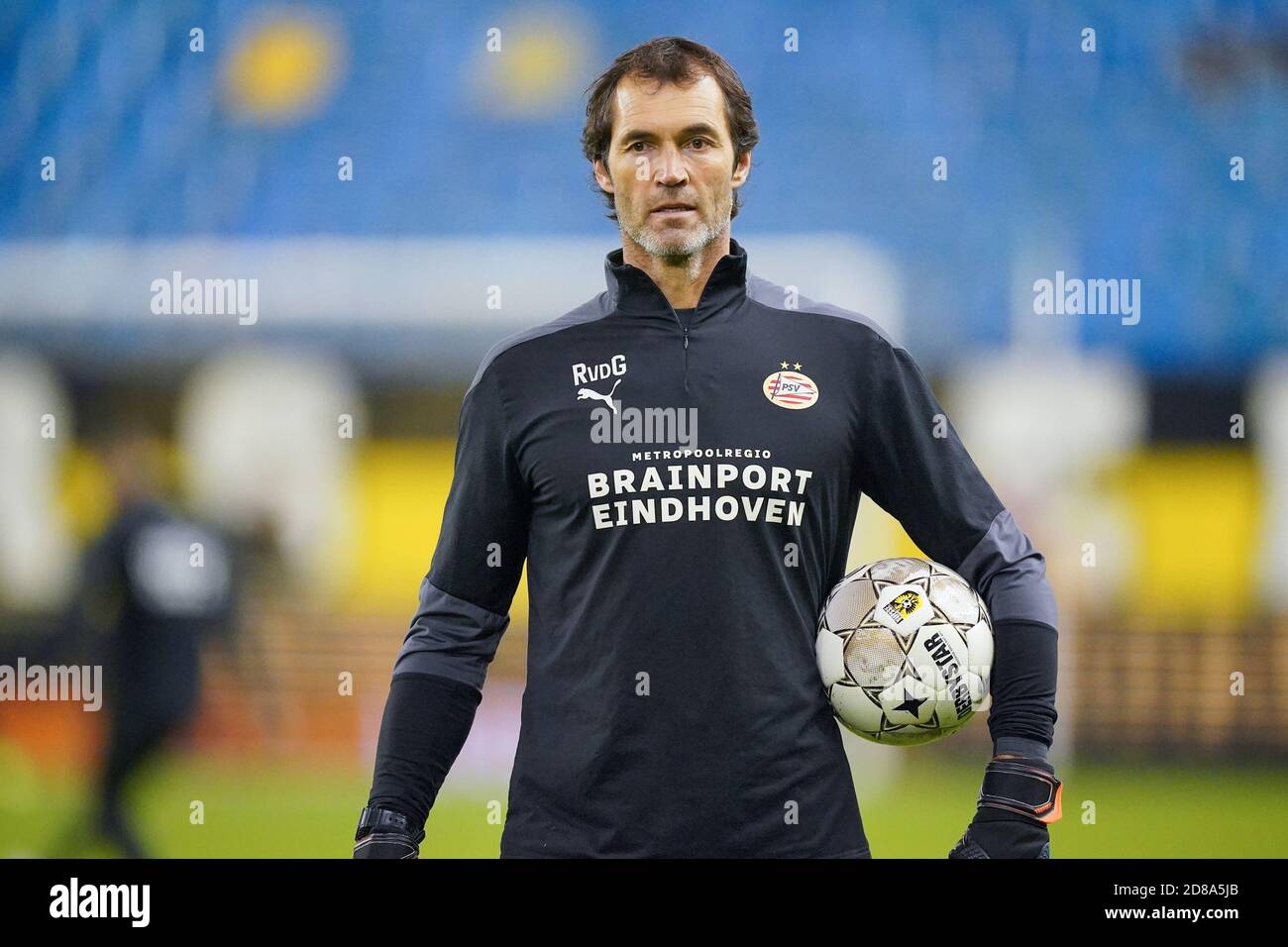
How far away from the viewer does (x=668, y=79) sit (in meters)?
2.36

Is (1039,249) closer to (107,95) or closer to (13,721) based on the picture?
(107,95)

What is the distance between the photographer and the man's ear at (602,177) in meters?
2.49

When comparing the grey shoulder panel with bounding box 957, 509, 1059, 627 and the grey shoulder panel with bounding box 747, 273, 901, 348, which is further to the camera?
the grey shoulder panel with bounding box 747, 273, 901, 348

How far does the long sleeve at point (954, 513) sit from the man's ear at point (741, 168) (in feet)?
1.35

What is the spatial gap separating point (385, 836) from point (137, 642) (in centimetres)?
346

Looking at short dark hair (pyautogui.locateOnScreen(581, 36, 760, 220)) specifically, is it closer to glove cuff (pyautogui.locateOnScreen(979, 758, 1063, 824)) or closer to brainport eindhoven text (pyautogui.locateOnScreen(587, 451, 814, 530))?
brainport eindhoven text (pyautogui.locateOnScreen(587, 451, 814, 530))

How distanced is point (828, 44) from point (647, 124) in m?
4.65

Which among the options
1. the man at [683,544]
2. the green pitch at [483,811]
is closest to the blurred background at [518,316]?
the green pitch at [483,811]

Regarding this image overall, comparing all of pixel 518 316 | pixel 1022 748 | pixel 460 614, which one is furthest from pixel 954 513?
pixel 518 316

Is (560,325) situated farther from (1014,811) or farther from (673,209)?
(1014,811)

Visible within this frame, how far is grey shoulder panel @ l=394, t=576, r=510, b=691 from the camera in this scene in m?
2.36

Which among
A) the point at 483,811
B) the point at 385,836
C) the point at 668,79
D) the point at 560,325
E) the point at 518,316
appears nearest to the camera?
the point at 385,836

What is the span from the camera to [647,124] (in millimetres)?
2332

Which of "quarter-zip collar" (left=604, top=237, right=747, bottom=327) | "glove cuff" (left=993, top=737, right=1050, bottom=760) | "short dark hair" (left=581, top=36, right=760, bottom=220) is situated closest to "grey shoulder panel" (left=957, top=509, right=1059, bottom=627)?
"glove cuff" (left=993, top=737, right=1050, bottom=760)
